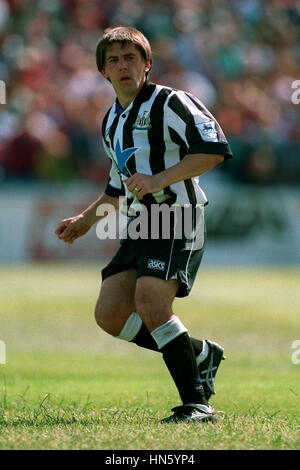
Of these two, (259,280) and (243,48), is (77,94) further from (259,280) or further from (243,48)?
(259,280)

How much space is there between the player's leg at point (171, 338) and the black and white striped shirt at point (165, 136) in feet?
1.69

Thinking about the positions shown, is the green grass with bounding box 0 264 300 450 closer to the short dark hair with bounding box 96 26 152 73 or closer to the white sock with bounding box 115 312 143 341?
the white sock with bounding box 115 312 143 341

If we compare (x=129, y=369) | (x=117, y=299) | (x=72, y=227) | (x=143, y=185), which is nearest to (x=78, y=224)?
(x=72, y=227)

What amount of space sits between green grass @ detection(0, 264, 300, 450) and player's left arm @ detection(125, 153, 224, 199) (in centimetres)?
116

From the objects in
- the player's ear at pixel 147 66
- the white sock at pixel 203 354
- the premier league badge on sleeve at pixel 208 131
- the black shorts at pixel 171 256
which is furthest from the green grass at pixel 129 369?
the player's ear at pixel 147 66

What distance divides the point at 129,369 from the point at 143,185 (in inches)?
142

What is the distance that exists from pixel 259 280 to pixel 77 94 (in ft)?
17.6

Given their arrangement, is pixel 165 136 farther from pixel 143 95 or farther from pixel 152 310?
pixel 152 310

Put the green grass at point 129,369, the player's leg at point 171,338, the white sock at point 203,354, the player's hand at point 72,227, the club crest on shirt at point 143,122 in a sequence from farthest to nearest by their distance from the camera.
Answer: the player's hand at point 72,227 → the white sock at point 203,354 → the club crest on shirt at point 143,122 → the player's leg at point 171,338 → the green grass at point 129,369

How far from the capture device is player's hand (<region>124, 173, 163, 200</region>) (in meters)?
4.25

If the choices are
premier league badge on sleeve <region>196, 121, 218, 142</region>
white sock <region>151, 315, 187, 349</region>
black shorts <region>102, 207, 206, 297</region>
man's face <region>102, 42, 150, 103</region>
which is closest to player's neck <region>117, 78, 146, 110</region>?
man's face <region>102, 42, 150, 103</region>

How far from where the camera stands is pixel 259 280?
13.6m

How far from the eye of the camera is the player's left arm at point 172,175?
4266mm

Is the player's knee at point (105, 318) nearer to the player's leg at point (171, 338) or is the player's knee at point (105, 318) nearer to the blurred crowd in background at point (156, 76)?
the player's leg at point (171, 338)
